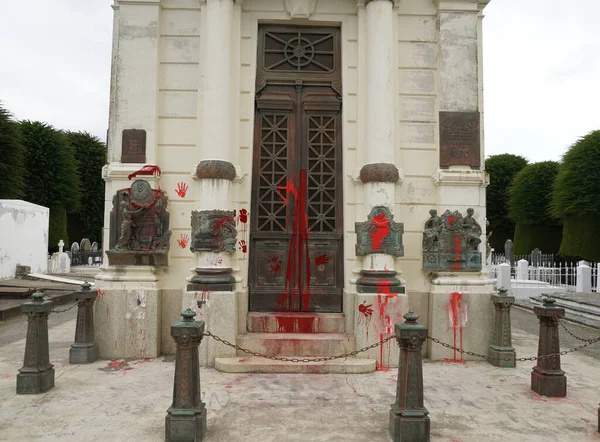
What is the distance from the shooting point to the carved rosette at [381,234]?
24.1ft

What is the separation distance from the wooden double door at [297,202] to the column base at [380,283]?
0.80m

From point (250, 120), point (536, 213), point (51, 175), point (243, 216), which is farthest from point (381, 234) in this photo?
point (51, 175)

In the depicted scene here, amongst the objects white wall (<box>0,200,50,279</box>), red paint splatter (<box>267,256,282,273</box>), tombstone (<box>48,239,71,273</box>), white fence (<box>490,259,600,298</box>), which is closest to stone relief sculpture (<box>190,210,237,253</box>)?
red paint splatter (<box>267,256,282,273</box>)

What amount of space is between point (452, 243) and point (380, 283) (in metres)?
1.47

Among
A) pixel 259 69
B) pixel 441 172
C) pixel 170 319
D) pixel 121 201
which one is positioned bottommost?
pixel 170 319

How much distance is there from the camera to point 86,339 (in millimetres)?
7199

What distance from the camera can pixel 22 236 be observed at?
813 inches

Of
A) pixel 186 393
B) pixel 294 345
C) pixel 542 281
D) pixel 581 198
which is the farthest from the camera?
pixel 581 198

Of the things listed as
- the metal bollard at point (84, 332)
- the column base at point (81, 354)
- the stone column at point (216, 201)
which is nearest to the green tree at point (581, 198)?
the stone column at point (216, 201)

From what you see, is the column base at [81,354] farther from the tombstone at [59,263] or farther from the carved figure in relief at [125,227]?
the tombstone at [59,263]

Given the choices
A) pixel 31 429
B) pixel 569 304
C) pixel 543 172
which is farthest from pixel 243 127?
pixel 543 172

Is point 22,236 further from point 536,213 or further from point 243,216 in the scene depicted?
point 536,213

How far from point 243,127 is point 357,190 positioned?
86.7 inches

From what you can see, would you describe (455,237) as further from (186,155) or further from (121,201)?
(121,201)
